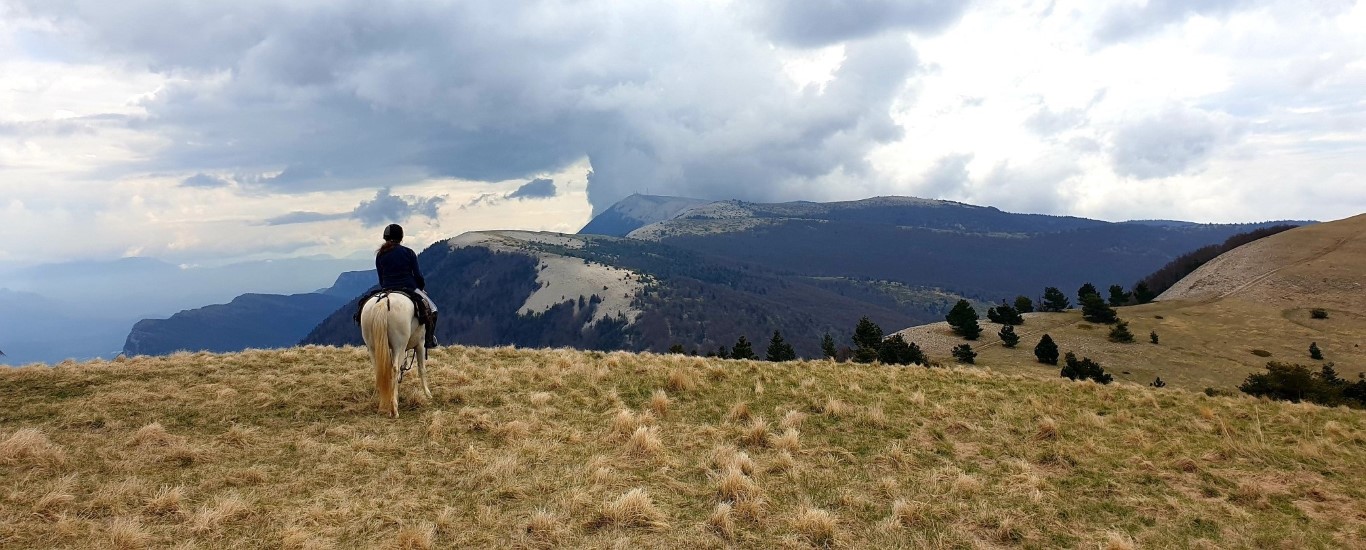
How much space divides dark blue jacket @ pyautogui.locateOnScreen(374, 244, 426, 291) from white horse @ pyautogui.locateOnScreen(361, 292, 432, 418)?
1.09 feet

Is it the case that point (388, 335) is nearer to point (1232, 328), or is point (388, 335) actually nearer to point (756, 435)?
point (756, 435)

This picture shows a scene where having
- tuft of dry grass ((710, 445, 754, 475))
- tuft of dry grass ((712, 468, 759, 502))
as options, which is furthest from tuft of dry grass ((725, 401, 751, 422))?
tuft of dry grass ((712, 468, 759, 502))

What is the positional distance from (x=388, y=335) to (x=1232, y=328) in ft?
280

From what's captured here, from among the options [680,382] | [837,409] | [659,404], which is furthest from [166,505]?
[837,409]

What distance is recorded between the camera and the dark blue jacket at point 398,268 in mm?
11984

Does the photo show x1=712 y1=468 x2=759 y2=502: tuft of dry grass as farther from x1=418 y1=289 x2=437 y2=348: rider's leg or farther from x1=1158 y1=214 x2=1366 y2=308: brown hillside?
x1=1158 y1=214 x2=1366 y2=308: brown hillside

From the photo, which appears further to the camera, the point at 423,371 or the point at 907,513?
the point at 423,371

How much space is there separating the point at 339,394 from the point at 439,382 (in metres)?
2.09

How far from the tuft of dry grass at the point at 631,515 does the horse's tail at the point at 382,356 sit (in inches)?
237

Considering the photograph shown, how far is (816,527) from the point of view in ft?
23.6

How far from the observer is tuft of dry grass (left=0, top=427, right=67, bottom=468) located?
26.8 ft

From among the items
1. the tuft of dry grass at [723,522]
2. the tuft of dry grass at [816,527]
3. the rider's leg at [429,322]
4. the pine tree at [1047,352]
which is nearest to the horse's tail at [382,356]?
the rider's leg at [429,322]

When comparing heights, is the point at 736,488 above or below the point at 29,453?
below

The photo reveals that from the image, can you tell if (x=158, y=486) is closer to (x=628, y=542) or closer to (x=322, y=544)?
(x=322, y=544)
